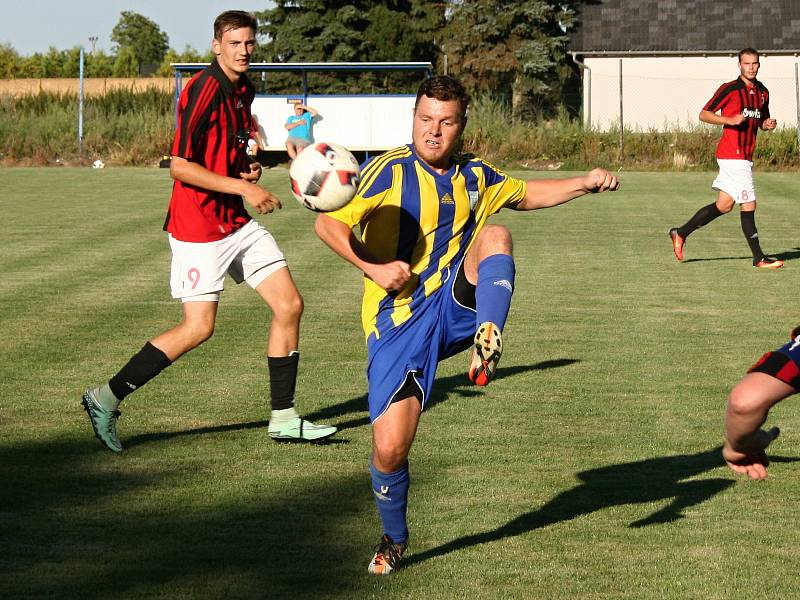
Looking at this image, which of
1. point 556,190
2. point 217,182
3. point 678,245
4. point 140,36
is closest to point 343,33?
point 678,245

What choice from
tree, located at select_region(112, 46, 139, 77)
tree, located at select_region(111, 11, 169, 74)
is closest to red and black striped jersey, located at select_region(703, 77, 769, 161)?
tree, located at select_region(112, 46, 139, 77)

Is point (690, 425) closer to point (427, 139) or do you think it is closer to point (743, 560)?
point (743, 560)

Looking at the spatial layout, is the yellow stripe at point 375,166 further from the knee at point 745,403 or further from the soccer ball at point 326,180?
the knee at point 745,403

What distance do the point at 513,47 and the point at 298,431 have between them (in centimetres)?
4499

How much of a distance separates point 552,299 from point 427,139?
736 cm

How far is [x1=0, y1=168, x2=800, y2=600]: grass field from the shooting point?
472 centimetres

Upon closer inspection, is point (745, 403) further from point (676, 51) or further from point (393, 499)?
point (676, 51)

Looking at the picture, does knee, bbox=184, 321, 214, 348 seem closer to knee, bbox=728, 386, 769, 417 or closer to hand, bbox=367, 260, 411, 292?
hand, bbox=367, 260, 411, 292

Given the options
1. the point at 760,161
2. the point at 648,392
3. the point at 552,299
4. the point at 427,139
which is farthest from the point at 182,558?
the point at 760,161

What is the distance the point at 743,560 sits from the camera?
16.0 ft

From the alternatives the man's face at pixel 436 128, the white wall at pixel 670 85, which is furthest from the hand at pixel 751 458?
the white wall at pixel 670 85

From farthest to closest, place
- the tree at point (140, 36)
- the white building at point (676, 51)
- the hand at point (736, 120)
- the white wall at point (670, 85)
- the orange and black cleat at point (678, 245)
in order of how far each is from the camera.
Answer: the tree at point (140, 36)
the white building at point (676, 51)
the white wall at point (670, 85)
the orange and black cleat at point (678, 245)
the hand at point (736, 120)

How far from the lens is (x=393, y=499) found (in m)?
Result: 4.68

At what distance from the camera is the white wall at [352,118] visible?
107 feet
